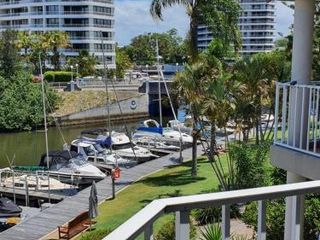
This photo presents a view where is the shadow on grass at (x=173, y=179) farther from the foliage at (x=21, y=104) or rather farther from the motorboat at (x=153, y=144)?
the foliage at (x=21, y=104)

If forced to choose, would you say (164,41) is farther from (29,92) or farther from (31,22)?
(29,92)

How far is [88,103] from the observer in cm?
6094

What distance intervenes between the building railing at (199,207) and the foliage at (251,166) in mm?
14745

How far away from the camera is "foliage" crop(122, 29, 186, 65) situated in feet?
369

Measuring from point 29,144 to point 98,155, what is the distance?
1578 cm

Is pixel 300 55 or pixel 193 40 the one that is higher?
pixel 193 40

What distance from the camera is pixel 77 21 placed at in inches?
3967

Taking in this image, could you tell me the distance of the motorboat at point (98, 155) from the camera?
3053 centimetres

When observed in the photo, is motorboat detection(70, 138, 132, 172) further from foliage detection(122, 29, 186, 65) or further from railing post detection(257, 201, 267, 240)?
foliage detection(122, 29, 186, 65)

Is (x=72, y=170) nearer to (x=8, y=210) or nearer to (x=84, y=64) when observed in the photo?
(x=8, y=210)

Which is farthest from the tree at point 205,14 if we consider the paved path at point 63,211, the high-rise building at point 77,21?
the high-rise building at point 77,21

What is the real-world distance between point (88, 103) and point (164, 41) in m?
56.4

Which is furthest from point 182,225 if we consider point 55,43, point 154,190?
point 55,43

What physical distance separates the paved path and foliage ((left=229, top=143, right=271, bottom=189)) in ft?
20.5
